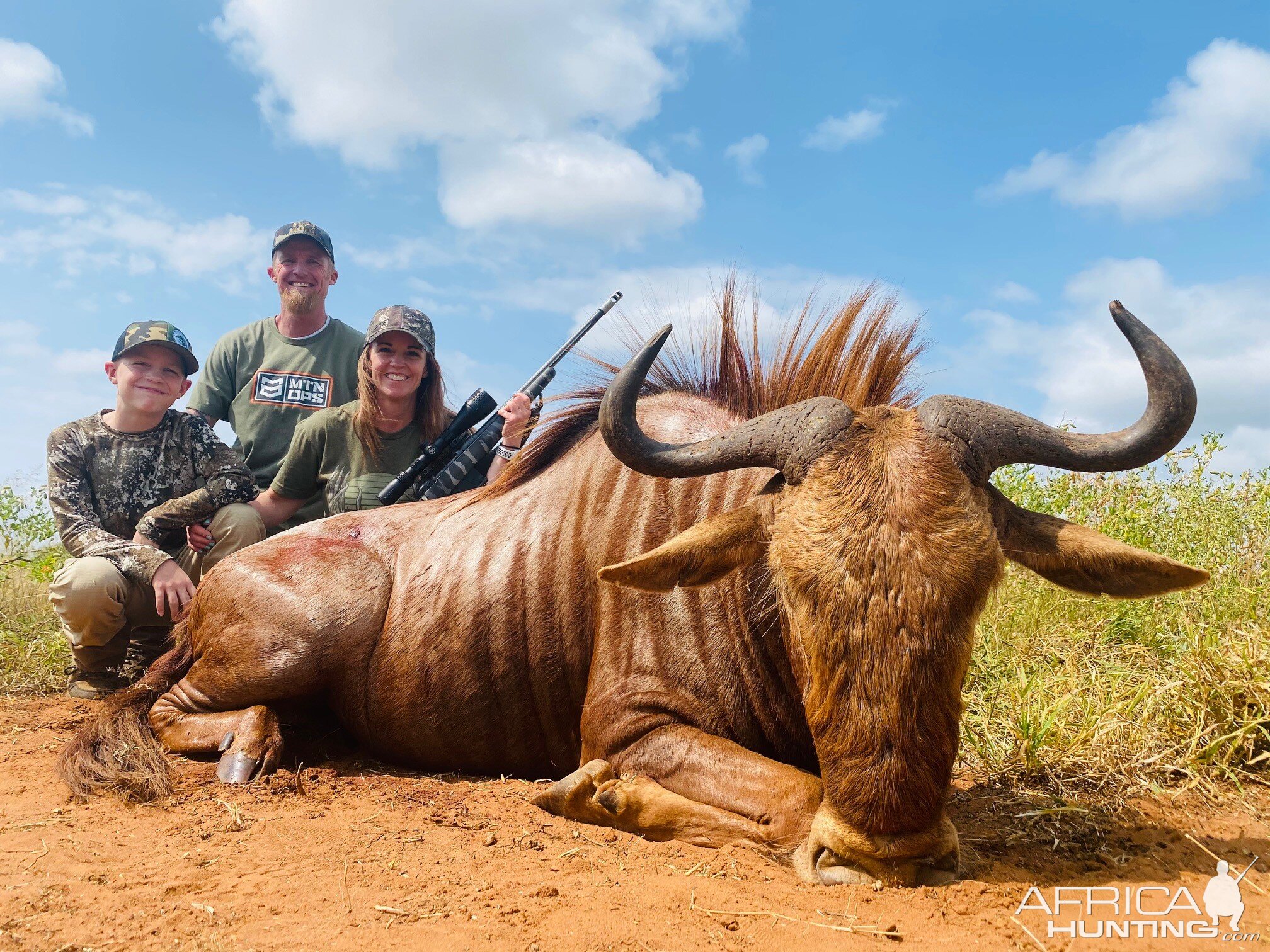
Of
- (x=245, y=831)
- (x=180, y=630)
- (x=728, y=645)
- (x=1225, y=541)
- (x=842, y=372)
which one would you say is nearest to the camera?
(x=245, y=831)

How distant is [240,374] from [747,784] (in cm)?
752

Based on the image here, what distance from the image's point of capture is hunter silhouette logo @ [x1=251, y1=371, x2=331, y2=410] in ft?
28.5

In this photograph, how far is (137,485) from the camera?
6.81 metres

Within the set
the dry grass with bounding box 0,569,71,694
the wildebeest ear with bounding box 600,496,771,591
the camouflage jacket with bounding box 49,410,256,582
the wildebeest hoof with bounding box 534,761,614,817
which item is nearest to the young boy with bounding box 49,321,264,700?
the camouflage jacket with bounding box 49,410,256,582

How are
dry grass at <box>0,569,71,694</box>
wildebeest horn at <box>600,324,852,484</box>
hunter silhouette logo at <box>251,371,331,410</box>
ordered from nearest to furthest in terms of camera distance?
wildebeest horn at <box>600,324,852,484</box>
dry grass at <box>0,569,71,694</box>
hunter silhouette logo at <box>251,371,331,410</box>

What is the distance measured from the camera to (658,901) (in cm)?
277

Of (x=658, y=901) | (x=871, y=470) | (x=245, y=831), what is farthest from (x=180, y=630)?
(x=871, y=470)

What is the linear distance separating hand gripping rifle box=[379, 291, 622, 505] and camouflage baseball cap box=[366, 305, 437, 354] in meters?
0.62

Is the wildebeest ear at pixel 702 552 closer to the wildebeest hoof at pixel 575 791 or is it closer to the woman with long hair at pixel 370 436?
the wildebeest hoof at pixel 575 791

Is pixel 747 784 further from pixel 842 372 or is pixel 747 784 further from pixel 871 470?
pixel 842 372

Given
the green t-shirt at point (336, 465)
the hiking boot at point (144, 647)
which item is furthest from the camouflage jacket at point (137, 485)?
the hiking boot at point (144, 647)

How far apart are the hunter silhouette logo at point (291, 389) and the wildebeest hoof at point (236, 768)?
4.80 m

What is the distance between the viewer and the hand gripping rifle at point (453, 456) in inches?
276

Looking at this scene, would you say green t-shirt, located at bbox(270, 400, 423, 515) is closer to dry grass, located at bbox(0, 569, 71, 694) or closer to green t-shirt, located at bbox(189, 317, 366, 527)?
green t-shirt, located at bbox(189, 317, 366, 527)
